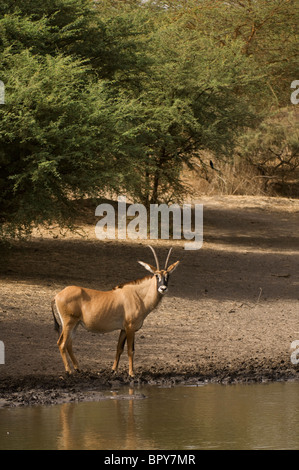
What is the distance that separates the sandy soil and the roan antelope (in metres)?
0.50

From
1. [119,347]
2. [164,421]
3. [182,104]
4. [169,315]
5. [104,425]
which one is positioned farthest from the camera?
[182,104]

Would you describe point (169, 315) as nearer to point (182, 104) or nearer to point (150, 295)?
point (150, 295)

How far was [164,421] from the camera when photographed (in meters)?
8.07

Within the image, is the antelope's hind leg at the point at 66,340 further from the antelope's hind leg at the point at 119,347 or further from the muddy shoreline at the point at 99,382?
A: the antelope's hind leg at the point at 119,347

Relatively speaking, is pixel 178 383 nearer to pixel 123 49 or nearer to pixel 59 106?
pixel 59 106

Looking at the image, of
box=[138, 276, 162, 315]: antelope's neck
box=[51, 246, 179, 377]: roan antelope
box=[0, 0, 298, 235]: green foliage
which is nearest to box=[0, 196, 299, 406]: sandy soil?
box=[51, 246, 179, 377]: roan antelope

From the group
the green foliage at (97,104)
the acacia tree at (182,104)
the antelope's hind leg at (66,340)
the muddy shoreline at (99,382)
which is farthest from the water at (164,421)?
the acacia tree at (182,104)

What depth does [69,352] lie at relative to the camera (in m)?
9.63

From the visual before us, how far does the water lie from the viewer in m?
7.37

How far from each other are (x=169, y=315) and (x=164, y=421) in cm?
565

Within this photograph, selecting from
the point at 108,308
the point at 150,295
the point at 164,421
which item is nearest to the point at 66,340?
the point at 108,308
